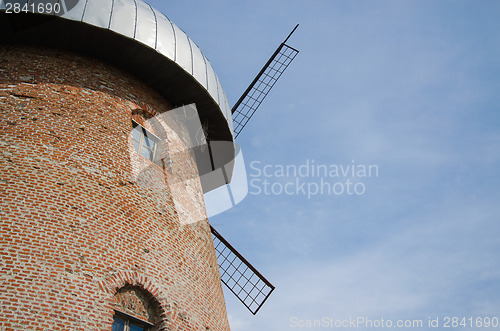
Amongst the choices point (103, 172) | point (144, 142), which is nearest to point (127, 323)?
point (103, 172)

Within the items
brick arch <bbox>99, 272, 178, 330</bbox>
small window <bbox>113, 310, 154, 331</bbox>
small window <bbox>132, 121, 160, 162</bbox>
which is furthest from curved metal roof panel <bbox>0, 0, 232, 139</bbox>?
small window <bbox>113, 310, 154, 331</bbox>

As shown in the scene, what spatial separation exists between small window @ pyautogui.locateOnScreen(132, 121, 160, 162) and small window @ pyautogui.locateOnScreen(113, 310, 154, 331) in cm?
270

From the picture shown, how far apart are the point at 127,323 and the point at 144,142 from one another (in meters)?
3.03

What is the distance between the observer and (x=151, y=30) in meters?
8.10

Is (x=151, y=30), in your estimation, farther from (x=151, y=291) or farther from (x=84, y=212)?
(x=151, y=291)

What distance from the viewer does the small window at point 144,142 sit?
25.5 ft

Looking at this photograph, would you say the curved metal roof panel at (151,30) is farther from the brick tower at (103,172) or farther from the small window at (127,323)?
the small window at (127,323)

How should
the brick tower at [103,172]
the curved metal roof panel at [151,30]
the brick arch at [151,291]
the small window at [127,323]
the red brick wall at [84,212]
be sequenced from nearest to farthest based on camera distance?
the red brick wall at [84,212], the brick tower at [103,172], the small window at [127,323], the brick arch at [151,291], the curved metal roof panel at [151,30]

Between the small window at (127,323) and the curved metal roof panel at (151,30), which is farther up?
the curved metal roof panel at (151,30)

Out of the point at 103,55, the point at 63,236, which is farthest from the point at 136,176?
the point at 103,55

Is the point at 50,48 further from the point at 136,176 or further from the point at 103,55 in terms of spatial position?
the point at 136,176

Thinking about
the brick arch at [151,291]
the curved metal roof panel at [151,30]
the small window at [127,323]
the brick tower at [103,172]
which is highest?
the curved metal roof panel at [151,30]

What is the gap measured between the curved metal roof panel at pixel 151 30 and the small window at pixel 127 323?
13.7 feet

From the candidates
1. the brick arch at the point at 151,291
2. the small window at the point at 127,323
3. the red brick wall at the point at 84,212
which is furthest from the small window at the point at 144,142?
the small window at the point at 127,323
